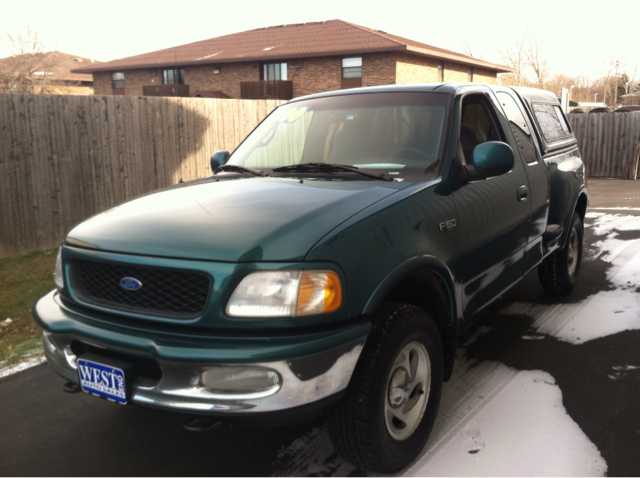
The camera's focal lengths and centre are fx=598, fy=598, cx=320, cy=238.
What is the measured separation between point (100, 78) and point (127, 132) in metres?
35.3

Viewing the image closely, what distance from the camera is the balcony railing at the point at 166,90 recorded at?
119ft

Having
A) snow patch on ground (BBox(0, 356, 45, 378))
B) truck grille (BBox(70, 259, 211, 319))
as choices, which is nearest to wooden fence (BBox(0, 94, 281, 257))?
snow patch on ground (BBox(0, 356, 45, 378))

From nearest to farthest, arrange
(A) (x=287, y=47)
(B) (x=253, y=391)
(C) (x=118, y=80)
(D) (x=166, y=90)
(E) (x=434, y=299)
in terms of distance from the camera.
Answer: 1. (B) (x=253, y=391)
2. (E) (x=434, y=299)
3. (A) (x=287, y=47)
4. (D) (x=166, y=90)
5. (C) (x=118, y=80)

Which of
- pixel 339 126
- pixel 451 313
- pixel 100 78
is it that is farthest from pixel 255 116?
pixel 100 78

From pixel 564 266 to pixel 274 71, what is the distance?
2969 centimetres

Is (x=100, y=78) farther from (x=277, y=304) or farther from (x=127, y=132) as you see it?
(x=277, y=304)

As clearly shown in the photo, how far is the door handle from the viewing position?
426 centimetres

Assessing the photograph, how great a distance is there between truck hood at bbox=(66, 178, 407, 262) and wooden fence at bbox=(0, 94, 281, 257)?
5.54 metres

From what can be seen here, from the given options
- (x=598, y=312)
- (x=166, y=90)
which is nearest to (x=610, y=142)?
(x=598, y=312)

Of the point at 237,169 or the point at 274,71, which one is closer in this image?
the point at 237,169

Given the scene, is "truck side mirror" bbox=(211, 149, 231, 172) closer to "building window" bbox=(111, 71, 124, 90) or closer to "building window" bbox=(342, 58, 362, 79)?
"building window" bbox=(342, 58, 362, 79)

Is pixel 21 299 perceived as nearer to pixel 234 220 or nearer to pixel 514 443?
pixel 234 220

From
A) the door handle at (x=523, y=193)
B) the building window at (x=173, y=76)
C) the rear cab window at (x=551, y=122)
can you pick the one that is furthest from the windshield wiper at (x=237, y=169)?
the building window at (x=173, y=76)

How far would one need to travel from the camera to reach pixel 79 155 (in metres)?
8.77
